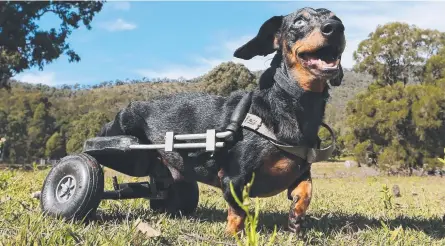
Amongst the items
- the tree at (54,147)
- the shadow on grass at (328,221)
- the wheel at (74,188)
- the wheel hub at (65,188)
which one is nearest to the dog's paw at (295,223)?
the shadow on grass at (328,221)

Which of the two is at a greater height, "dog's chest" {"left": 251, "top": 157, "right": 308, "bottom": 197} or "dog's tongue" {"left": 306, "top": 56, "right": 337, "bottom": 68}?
"dog's tongue" {"left": 306, "top": 56, "right": 337, "bottom": 68}

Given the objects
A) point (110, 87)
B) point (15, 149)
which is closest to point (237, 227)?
point (15, 149)

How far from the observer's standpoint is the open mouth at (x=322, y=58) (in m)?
2.87

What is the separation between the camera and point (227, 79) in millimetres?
28141

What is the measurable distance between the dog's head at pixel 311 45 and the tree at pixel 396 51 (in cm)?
2699

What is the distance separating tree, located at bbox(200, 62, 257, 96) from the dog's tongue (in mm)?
23835

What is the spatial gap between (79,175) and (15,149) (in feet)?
192

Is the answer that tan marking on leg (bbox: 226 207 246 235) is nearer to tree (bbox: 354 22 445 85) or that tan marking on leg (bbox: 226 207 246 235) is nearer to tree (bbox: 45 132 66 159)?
tree (bbox: 354 22 445 85)

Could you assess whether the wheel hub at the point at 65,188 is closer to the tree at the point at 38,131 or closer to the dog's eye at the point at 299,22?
the dog's eye at the point at 299,22

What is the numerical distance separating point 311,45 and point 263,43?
556 mm

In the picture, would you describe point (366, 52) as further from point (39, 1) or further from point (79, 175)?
point (79, 175)

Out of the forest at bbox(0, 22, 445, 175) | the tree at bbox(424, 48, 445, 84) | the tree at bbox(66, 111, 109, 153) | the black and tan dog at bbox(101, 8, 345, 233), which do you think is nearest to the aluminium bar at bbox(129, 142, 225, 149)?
the black and tan dog at bbox(101, 8, 345, 233)

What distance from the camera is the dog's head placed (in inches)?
111

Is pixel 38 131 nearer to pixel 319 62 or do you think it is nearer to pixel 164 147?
pixel 164 147
